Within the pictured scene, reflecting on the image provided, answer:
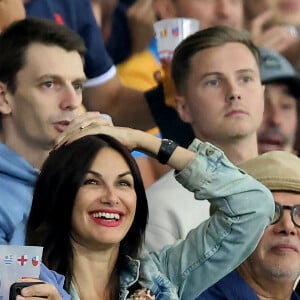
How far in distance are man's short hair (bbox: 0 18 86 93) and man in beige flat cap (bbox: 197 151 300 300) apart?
994 millimetres

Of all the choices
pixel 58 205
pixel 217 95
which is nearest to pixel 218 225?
pixel 58 205

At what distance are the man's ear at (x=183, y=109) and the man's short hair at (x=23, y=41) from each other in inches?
26.8

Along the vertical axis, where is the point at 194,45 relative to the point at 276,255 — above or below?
above

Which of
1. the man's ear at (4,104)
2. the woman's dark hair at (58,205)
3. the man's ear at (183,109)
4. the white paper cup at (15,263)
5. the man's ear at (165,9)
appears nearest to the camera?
the white paper cup at (15,263)

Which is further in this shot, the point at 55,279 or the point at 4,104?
the point at 4,104

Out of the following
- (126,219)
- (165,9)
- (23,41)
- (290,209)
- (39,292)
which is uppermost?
(165,9)

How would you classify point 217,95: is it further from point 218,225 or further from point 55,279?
point 55,279

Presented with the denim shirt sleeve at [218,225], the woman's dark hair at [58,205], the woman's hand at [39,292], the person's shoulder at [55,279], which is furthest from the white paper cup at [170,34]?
the woman's hand at [39,292]

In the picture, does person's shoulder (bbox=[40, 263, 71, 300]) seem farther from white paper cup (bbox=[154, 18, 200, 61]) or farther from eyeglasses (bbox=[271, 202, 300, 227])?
white paper cup (bbox=[154, 18, 200, 61])

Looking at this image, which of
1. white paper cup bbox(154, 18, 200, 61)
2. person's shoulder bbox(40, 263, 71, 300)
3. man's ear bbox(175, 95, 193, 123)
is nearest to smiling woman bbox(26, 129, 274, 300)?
person's shoulder bbox(40, 263, 71, 300)

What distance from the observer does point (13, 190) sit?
4895 mm

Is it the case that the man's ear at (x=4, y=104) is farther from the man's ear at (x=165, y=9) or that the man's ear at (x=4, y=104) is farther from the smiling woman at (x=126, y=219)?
the man's ear at (x=165, y=9)

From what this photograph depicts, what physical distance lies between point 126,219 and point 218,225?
1.21 ft

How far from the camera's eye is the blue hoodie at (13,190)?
15.5 ft
